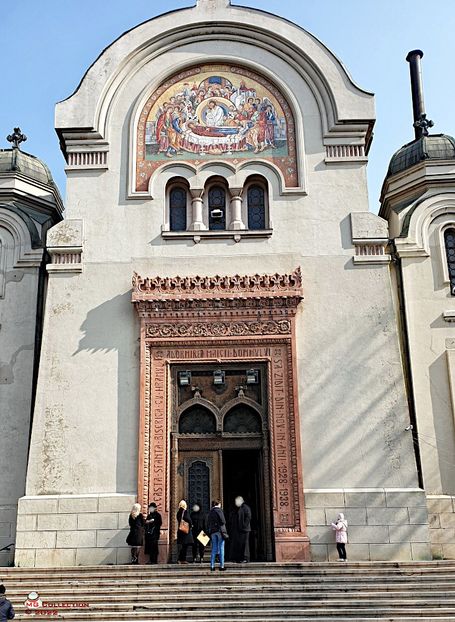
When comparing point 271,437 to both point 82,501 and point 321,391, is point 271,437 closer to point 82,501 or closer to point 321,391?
point 321,391

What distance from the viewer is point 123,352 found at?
20.6 metres

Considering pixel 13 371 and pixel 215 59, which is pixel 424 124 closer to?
pixel 215 59

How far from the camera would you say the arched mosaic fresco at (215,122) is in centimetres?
2244

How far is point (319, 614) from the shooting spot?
48.7 ft

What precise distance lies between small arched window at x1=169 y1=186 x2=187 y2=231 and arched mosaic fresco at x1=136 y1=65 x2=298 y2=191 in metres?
0.80

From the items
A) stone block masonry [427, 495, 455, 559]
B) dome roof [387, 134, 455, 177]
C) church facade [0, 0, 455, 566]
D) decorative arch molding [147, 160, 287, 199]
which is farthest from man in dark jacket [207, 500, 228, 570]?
dome roof [387, 134, 455, 177]

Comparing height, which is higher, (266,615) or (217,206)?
(217,206)

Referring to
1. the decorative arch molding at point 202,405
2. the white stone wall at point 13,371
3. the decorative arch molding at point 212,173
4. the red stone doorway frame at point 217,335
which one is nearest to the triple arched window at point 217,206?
the decorative arch molding at point 212,173

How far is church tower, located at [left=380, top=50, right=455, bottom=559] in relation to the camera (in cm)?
2050

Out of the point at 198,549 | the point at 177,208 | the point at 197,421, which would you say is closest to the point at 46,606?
the point at 198,549

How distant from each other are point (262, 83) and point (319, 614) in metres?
14.3

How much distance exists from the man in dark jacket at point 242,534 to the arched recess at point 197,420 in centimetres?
247

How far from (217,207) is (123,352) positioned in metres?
4.68

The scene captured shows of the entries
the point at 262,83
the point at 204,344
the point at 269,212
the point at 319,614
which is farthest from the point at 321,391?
the point at 262,83
